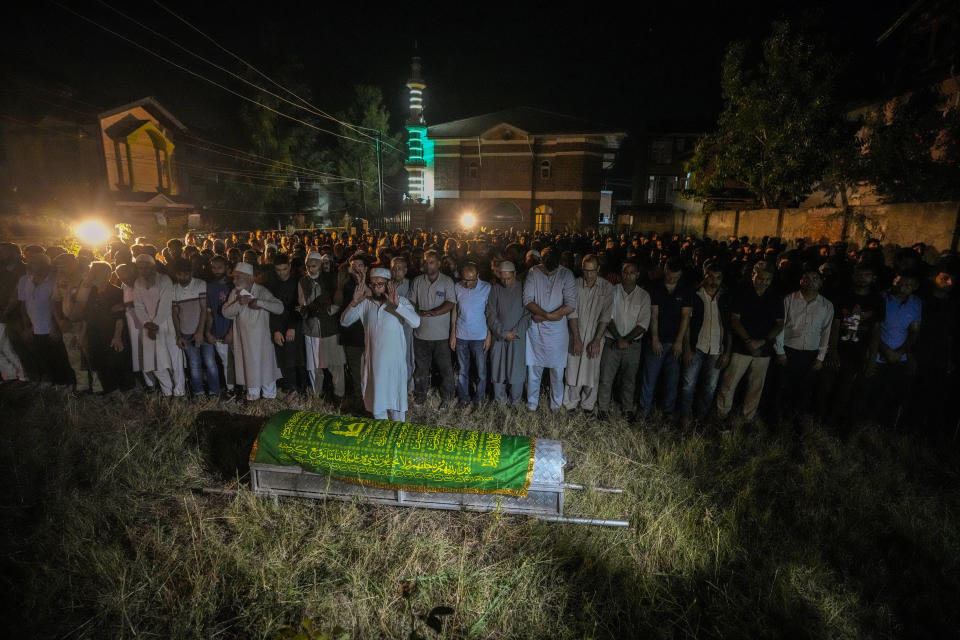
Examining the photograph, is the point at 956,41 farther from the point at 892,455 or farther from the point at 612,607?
the point at 612,607

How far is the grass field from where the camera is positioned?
3.13 m

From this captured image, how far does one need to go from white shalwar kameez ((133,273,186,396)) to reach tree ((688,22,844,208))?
62.9 feet

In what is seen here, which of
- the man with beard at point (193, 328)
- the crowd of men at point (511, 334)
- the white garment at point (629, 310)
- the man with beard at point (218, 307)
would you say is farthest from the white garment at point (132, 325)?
the white garment at point (629, 310)

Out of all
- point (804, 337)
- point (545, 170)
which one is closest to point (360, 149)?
point (545, 170)

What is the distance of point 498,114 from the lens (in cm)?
3778

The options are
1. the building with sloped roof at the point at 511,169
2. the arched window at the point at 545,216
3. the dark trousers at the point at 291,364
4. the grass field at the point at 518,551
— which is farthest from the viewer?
the arched window at the point at 545,216

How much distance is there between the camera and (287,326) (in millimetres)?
6227

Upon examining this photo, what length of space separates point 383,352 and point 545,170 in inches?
1304

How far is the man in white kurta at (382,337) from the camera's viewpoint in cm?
488

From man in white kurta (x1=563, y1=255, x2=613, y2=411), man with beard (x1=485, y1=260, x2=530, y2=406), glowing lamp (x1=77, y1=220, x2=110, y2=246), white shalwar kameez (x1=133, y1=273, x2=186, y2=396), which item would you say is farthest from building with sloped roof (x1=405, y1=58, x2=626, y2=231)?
white shalwar kameez (x1=133, y1=273, x2=186, y2=396)

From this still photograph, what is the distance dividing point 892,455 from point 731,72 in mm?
18213

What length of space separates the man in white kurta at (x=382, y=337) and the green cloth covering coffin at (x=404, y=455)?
1.13m

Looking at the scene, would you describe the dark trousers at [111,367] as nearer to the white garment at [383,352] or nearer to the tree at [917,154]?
the white garment at [383,352]

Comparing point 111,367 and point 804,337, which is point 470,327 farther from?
point 111,367
